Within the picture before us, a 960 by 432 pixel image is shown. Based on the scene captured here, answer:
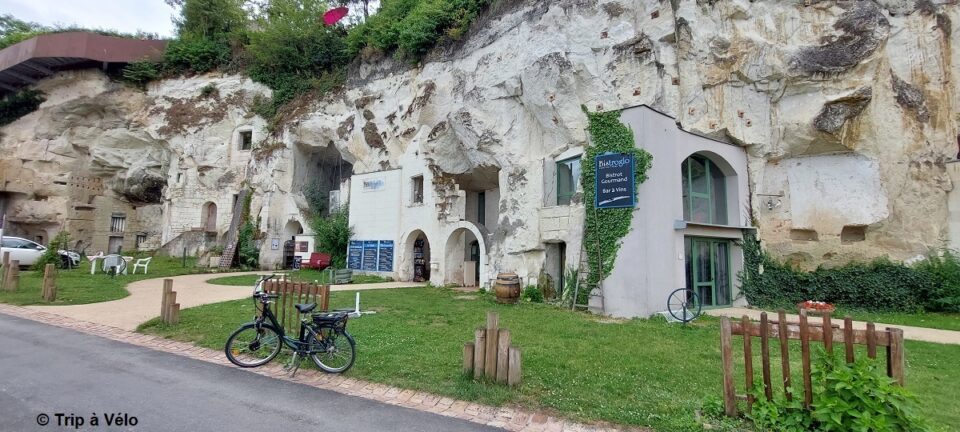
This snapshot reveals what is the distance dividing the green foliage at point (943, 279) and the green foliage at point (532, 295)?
10.2m

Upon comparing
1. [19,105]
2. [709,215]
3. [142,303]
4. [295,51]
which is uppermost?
[295,51]

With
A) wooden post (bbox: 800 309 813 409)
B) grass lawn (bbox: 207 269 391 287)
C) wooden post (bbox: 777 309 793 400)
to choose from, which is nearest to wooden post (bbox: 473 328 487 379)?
wooden post (bbox: 777 309 793 400)

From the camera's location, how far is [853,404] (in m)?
3.18

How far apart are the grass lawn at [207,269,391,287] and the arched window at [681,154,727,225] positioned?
39.0 ft

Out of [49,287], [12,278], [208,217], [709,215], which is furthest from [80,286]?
[709,215]

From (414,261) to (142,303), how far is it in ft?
31.9

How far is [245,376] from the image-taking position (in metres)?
5.21

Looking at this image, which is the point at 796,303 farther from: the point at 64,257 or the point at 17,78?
the point at 17,78

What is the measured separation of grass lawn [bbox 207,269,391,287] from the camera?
620 inches

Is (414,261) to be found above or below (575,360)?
above

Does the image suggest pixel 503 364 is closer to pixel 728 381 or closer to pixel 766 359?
pixel 728 381

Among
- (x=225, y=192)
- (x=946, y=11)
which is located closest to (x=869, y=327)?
(x=946, y=11)

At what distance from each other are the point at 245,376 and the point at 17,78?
3317 centimetres

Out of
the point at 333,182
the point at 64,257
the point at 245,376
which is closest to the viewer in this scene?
the point at 245,376
